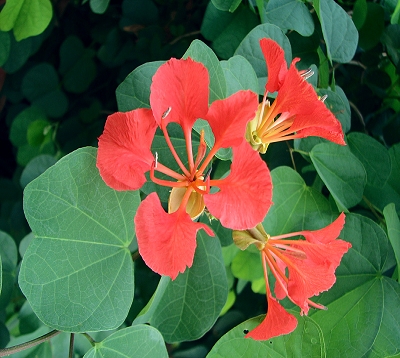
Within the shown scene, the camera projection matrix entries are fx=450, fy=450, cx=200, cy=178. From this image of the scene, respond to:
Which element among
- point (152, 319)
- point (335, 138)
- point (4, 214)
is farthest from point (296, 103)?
point (4, 214)

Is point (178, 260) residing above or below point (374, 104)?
above

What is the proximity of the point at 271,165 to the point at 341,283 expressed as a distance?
23 centimetres

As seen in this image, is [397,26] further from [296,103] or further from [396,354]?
[396,354]

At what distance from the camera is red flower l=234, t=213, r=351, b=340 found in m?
0.51

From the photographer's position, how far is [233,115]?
44 cm

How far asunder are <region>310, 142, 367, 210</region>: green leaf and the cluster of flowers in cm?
15

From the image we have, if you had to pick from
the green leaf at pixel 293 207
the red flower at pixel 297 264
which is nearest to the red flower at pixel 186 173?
the red flower at pixel 297 264

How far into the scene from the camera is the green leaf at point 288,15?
2.23 feet

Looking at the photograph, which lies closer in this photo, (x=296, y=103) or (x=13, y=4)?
(x=296, y=103)

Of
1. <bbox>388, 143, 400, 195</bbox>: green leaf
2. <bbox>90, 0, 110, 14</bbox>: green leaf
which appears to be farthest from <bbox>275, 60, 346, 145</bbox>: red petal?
<bbox>90, 0, 110, 14</bbox>: green leaf

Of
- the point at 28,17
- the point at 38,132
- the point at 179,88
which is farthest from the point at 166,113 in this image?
the point at 38,132

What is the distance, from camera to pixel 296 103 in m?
0.51

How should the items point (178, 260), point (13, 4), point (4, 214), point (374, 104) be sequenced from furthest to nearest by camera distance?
1. point (4, 214)
2. point (374, 104)
3. point (13, 4)
4. point (178, 260)

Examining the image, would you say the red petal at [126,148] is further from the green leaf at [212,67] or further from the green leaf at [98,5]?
the green leaf at [98,5]
